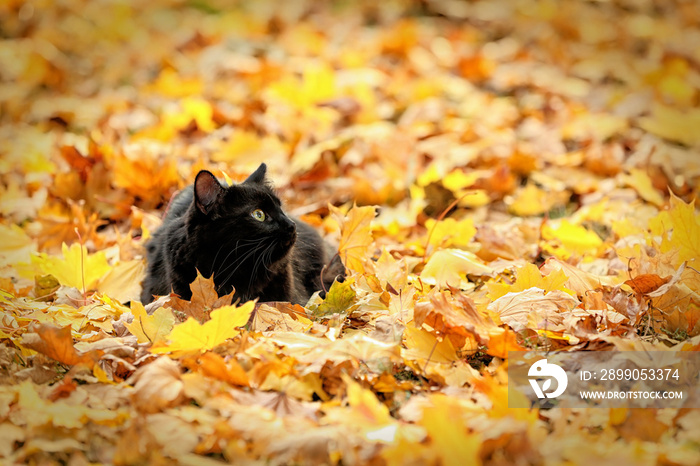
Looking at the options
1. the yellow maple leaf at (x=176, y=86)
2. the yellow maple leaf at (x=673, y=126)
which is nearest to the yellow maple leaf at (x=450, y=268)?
the yellow maple leaf at (x=673, y=126)

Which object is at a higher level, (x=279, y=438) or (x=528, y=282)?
(x=279, y=438)

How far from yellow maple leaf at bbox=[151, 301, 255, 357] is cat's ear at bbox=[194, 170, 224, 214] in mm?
590

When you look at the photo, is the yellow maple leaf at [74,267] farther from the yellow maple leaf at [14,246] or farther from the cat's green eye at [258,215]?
the cat's green eye at [258,215]

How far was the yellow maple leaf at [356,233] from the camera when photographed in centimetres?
232

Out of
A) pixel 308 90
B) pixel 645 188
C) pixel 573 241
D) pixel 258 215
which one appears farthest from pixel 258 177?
pixel 308 90

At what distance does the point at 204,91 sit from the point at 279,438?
4.13m

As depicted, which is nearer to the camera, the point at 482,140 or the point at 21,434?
the point at 21,434

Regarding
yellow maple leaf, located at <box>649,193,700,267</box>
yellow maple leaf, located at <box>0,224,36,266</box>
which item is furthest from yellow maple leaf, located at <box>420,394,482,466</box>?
yellow maple leaf, located at <box>0,224,36,266</box>

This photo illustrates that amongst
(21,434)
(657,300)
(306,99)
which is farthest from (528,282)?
(306,99)

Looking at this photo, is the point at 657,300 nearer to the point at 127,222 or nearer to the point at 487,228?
the point at 487,228

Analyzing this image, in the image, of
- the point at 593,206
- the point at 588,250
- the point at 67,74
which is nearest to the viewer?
the point at 588,250

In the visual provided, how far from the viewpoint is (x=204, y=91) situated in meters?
5.07

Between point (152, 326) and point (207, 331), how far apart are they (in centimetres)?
25

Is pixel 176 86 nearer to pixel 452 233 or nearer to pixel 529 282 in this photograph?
pixel 452 233
